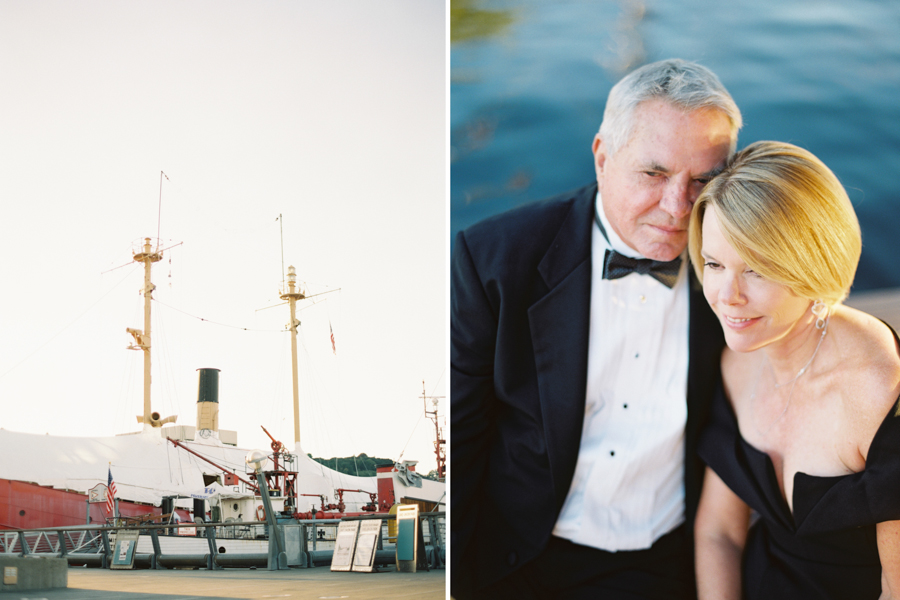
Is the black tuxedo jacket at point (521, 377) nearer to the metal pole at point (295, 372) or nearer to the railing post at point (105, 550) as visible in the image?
the metal pole at point (295, 372)

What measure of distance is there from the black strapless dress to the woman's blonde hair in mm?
513

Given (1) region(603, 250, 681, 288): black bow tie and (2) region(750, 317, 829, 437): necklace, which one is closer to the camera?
(2) region(750, 317, 829, 437): necklace

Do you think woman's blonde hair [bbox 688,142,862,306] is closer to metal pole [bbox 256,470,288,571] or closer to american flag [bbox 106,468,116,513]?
metal pole [bbox 256,470,288,571]

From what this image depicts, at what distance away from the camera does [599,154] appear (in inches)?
101

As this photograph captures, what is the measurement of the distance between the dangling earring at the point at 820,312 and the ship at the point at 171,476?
2890mm

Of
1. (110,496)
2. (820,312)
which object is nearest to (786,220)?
(820,312)

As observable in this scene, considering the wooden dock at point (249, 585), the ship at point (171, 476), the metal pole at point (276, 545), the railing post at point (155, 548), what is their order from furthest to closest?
the railing post at point (155, 548), the metal pole at point (276, 545), the ship at point (171, 476), the wooden dock at point (249, 585)

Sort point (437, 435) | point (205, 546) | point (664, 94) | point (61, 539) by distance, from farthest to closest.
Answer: point (205, 546) < point (61, 539) < point (437, 435) < point (664, 94)

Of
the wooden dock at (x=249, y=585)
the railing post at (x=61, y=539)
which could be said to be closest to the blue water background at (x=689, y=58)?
the wooden dock at (x=249, y=585)

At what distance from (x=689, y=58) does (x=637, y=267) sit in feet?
2.63

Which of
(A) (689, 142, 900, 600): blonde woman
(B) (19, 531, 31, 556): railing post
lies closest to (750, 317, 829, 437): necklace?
(A) (689, 142, 900, 600): blonde woman

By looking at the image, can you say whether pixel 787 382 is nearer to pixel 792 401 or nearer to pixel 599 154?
pixel 792 401

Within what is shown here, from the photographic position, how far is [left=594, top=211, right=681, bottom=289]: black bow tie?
2471 mm

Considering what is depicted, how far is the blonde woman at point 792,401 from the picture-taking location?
7.43 ft
